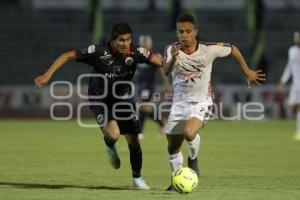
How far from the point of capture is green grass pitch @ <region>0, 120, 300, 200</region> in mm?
9172

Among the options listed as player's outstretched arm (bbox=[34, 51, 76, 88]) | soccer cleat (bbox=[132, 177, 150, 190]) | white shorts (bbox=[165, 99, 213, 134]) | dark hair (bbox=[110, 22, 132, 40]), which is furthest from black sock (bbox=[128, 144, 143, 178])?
dark hair (bbox=[110, 22, 132, 40])

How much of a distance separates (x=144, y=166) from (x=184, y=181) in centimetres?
340

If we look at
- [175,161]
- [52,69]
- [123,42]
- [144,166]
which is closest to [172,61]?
[123,42]

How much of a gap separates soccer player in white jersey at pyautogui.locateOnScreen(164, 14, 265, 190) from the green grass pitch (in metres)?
0.54

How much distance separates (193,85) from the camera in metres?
9.59

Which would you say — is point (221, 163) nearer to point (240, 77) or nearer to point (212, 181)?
point (212, 181)

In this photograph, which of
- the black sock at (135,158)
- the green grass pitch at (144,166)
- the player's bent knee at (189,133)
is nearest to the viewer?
the green grass pitch at (144,166)

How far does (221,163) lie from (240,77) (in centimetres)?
1622

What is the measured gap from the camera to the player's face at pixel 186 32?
9227 millimetres

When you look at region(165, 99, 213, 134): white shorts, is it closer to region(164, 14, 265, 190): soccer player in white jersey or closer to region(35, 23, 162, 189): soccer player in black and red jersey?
region(164, 14, 265, 190): soccer player in white jersey

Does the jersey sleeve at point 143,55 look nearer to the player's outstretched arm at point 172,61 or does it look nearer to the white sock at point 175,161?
the player's outstretched arm at point 172,61

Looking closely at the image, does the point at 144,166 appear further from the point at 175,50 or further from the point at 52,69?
the point at 175,50

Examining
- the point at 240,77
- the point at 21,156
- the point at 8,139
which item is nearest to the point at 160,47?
the point at 240,77

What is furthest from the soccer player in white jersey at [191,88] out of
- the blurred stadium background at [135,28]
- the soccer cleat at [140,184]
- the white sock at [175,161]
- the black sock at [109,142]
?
the blurred stadium background at [135,28]
